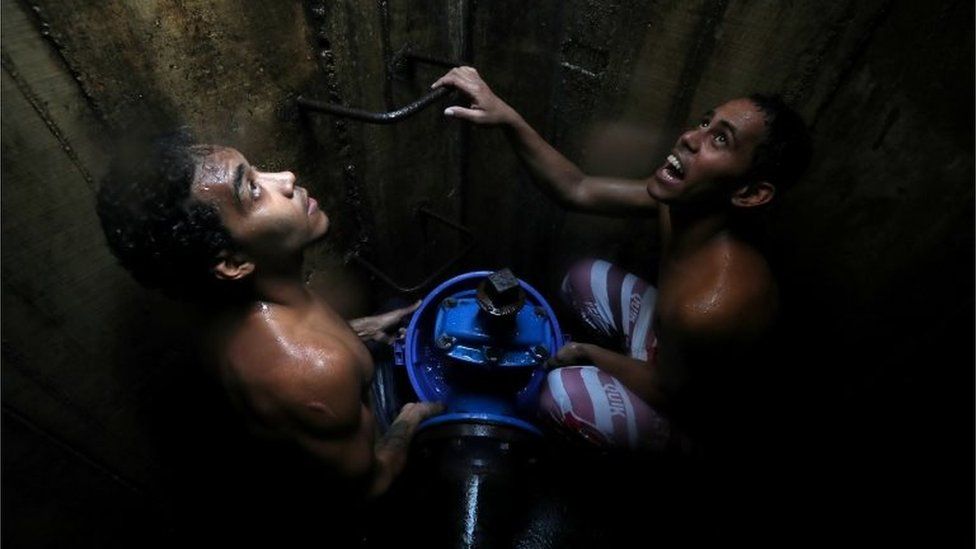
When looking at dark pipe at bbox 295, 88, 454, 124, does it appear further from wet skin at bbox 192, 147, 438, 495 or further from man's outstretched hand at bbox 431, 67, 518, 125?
wet skin at bbox 192, 147, 438, 495

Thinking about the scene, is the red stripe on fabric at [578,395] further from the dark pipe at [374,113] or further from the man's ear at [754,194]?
the dark pipe at [374,113]

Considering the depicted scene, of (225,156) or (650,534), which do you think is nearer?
(225,156)

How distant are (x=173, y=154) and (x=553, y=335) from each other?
7.52 ft

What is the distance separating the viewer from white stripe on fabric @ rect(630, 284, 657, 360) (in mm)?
3137

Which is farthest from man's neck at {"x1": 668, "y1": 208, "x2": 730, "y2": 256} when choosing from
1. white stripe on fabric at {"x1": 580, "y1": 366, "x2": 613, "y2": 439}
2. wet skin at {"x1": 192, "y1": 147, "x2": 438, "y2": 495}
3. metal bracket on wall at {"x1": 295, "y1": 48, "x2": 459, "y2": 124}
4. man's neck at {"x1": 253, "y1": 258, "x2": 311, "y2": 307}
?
man's neck at {"x1": 253, "y1": 258, "x2": 311, "y2": 307}

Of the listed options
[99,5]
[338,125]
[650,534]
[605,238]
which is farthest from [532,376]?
[99,5]

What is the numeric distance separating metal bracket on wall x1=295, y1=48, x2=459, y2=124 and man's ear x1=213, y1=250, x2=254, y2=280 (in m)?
0.82

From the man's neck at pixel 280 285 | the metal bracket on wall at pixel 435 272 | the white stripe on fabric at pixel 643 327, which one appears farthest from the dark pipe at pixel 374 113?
the white stripe on fabric at pixel 643 327

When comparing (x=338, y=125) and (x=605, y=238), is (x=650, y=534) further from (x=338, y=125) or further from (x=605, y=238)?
(x=338, y=125)

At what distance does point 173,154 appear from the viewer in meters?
1.76

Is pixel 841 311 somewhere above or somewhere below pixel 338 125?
below

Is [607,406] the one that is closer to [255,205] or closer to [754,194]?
[754,194]

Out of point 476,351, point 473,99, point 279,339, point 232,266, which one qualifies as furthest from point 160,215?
point 476,351

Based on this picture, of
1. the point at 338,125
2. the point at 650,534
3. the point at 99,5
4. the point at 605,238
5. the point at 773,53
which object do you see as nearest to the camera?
the point at 99,5
